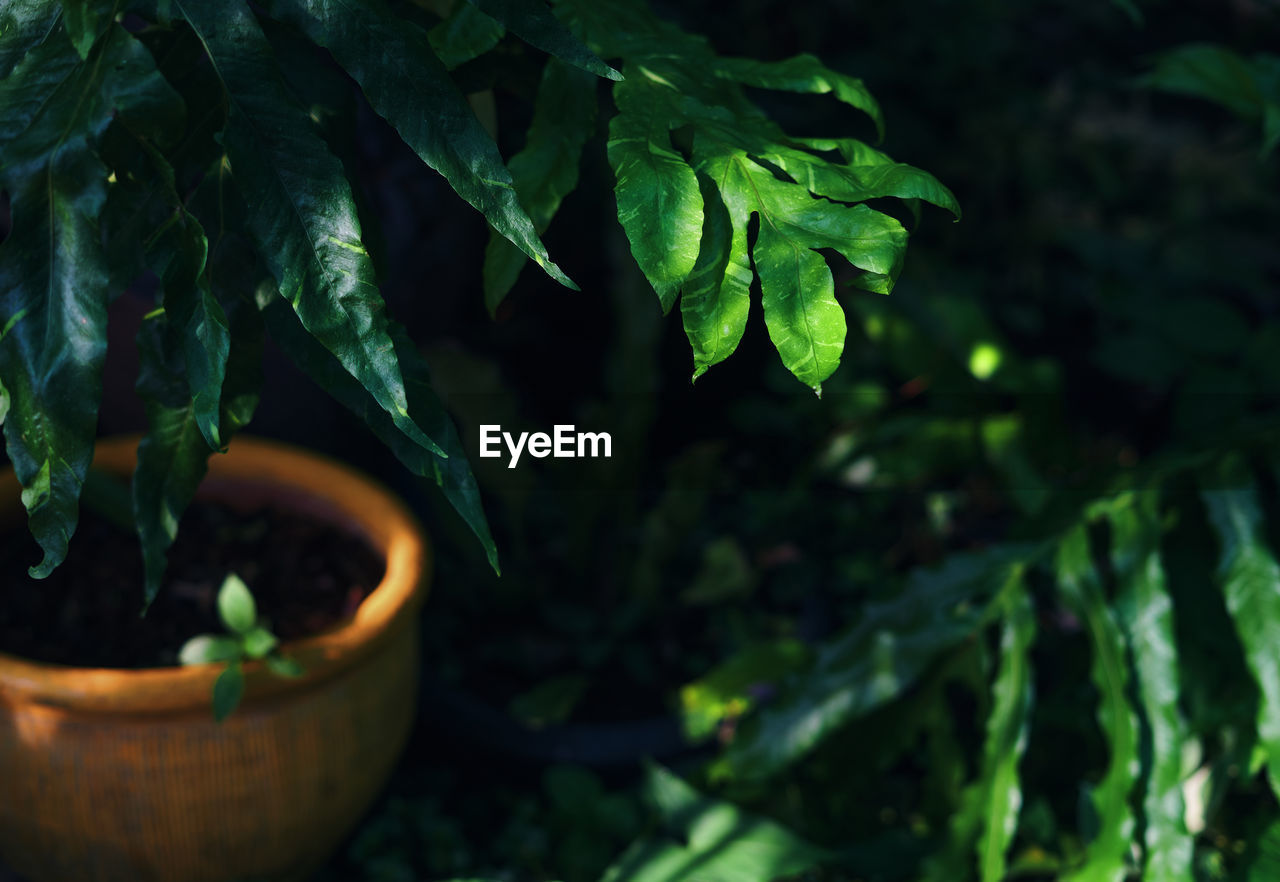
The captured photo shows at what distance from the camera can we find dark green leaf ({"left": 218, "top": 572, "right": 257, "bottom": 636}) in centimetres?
109

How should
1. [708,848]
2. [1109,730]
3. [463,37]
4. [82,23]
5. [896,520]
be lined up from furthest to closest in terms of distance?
[896,520] → [708,848] → [1109,730] → [463,37] → [82,23]

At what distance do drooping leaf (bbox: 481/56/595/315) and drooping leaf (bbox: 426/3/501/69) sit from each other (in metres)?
0.06

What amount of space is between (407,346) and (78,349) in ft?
0.59

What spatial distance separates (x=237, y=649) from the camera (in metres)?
1.08

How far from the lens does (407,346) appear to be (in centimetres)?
69

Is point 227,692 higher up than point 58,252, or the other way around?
point 58,252

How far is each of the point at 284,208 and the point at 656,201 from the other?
0.21 metres

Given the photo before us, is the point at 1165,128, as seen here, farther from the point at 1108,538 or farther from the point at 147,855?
the point at 147,855

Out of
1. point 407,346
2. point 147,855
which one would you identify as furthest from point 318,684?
point 407,346

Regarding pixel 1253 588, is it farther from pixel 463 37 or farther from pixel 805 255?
pixel 463 37

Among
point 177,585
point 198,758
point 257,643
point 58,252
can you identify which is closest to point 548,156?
point 58,252

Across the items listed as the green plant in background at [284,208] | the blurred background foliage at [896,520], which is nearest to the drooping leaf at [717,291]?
the green plant in background at [284,208]

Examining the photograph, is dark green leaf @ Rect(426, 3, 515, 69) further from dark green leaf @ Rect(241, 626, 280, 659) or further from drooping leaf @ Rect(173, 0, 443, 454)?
dark green leaf @ Rect(241, 626, 280, 659)

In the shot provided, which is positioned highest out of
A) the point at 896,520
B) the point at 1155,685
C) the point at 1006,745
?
the point at 1155,685
